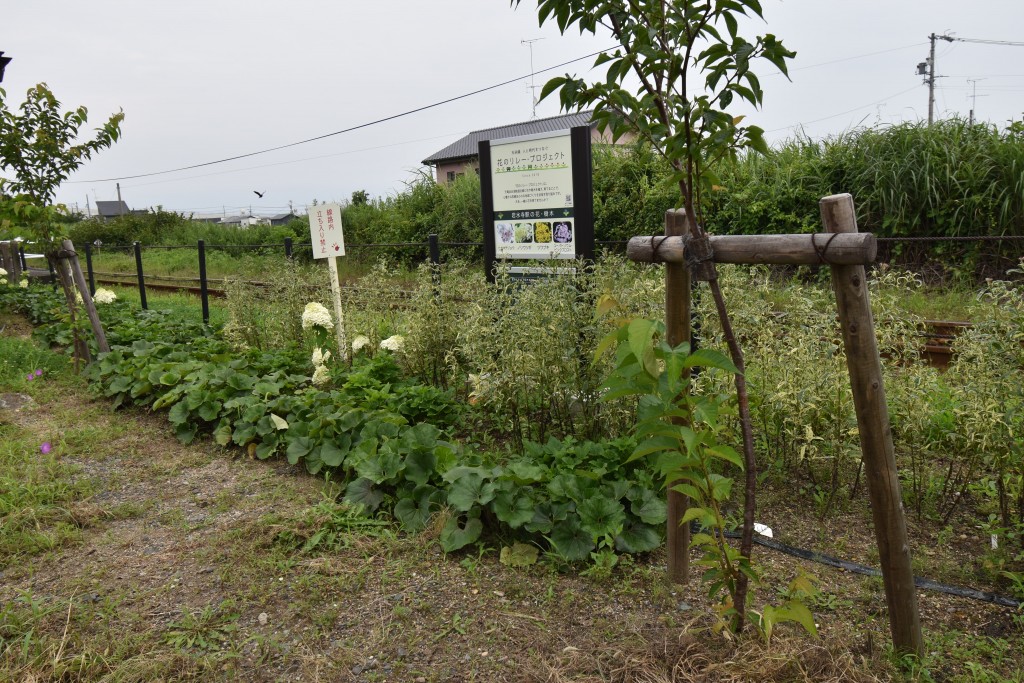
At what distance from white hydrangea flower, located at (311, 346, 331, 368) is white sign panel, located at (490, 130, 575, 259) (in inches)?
61.5

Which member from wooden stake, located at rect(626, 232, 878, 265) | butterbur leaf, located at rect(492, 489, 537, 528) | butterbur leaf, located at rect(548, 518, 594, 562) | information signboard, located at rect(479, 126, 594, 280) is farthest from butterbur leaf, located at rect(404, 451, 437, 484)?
information signboard, located at rect(479, 126, 594, 280)

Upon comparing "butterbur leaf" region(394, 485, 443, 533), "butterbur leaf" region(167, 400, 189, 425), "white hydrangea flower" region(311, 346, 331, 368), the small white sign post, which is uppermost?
the small white sign post

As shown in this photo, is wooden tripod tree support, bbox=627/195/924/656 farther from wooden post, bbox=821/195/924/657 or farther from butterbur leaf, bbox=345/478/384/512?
butterbur leaf, bbox=345/478/384/512

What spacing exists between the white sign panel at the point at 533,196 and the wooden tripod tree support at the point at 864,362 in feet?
9.11

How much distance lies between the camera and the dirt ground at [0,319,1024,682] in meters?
2.27

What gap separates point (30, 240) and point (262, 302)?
2171mm

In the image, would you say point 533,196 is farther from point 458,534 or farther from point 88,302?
point 88,302

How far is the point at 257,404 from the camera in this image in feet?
15.2

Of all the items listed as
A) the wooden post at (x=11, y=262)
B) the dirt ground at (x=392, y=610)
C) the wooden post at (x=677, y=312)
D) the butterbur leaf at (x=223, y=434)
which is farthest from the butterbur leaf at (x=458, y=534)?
the wooden post at (x=11, y=262)

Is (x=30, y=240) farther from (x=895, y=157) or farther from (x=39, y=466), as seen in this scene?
(x=895, y=157)

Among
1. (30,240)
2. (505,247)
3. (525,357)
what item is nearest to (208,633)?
(525,357)

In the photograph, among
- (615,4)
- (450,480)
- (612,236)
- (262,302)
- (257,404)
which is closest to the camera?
(615,4)

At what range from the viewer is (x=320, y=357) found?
17.5 ft

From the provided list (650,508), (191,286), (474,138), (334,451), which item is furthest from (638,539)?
(474,138)
